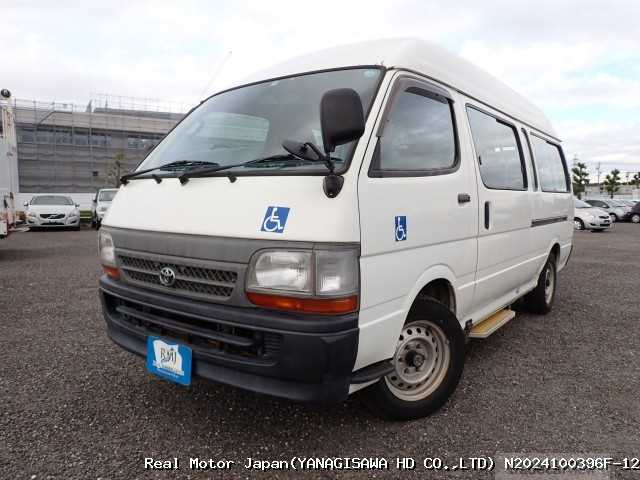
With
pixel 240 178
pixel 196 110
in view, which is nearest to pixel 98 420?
pixel 240 178

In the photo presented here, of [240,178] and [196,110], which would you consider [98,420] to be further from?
[196,110]

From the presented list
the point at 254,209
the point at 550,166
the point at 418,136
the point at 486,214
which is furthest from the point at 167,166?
the point at 550,166

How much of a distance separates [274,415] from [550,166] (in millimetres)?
4047

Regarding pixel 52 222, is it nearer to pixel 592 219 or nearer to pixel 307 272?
pixel 307 272

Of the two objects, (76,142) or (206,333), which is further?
(76,142)

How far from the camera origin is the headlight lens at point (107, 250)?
2.67 m

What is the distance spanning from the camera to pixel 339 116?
76.4 inches

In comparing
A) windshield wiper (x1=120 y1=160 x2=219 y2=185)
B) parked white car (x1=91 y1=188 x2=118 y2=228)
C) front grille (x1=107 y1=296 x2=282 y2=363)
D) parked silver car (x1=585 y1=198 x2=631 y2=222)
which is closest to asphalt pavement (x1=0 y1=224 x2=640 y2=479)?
front grille (x1=107 y1=296 x2=282 y2=363)

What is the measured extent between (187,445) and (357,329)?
Answer: 115 centimetres

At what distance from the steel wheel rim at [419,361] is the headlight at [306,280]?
71cm

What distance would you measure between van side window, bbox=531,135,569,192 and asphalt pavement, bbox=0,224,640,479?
157cm

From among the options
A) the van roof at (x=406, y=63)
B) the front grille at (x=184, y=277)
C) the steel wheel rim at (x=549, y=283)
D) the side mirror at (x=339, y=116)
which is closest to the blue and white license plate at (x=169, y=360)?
the front grille at (x=184, y=277)

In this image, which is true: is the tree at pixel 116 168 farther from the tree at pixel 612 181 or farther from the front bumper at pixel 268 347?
the tree at pixel 612 181

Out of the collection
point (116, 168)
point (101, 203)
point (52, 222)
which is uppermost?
point (116, 168)
